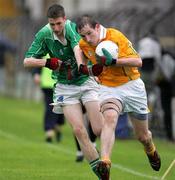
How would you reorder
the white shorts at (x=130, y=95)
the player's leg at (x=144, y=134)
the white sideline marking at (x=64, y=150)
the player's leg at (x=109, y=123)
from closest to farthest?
the player's leg at (x=109, y=123) < the white shorts at (x=130, y=95) < the player's leg at (x=144, y=134) < the white sideline marking at (x=64, y=150)

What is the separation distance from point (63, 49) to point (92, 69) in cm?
99

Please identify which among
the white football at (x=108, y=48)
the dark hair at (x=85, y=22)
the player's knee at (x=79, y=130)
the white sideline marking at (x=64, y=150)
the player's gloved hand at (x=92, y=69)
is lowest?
the white sideline marking at (x=64, y=150)

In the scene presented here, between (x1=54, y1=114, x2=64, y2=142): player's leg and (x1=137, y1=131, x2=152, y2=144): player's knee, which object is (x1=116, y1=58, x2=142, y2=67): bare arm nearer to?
(x1=137, y1=131, x2=152, y2=144): player's knee

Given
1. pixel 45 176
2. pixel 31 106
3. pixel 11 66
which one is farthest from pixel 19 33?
pixel 45 176

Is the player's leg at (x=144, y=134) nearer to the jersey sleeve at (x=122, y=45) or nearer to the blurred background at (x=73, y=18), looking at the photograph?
the jersey sleeve at (x=122, y=45)

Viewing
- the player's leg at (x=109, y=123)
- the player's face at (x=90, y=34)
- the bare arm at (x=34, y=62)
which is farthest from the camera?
the bare arm at (x=34, y=62)

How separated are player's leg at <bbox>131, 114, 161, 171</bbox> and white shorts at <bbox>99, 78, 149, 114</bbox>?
0.14 meters

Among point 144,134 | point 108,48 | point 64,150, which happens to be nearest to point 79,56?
point 108,48

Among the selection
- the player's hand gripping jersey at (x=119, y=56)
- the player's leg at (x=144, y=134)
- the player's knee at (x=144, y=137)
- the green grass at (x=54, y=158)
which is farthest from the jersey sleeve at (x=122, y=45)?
the green grass at (x=54, y=158)

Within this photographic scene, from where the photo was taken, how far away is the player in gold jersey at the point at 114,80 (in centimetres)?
1281

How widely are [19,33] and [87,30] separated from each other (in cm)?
2562

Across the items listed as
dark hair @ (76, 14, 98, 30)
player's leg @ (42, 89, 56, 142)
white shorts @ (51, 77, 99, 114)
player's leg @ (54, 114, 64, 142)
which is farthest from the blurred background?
dark hair @ (76, 14, 98, 30)

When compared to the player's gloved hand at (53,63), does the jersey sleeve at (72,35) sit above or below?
above

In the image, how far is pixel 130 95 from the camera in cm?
1338
